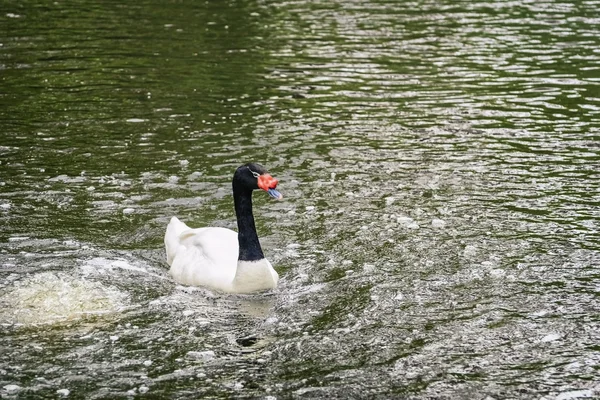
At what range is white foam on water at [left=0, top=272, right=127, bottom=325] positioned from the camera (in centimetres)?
1120

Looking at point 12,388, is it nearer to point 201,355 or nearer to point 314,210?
point 201,355

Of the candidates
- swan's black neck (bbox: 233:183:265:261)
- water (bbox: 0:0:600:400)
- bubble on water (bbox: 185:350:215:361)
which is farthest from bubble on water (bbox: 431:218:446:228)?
bubble on water (bbox: 185:350:215:361)

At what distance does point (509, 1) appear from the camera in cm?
3444

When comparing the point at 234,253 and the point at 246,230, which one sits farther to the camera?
the point at 234,253

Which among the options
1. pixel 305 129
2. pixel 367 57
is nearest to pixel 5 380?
→ pixel 305 129

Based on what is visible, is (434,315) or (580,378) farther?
(434,315)

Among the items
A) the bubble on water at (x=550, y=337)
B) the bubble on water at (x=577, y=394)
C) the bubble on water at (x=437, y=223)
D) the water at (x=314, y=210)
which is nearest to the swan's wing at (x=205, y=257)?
the water at (x=314, y=210)

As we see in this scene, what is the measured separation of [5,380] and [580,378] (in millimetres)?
5757

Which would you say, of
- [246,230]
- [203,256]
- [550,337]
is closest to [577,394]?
[550,337]

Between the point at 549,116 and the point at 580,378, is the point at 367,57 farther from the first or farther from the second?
the point at 580,378

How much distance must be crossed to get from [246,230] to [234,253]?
63 centimetres

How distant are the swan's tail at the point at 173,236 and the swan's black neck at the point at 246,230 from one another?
1.29 meters

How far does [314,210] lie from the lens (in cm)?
1489

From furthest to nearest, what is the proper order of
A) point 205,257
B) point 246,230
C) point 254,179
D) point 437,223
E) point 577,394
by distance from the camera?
1. point 437,223
2. point 205,257
3. point 246,230
4. point 254,179
5. point 577,394
